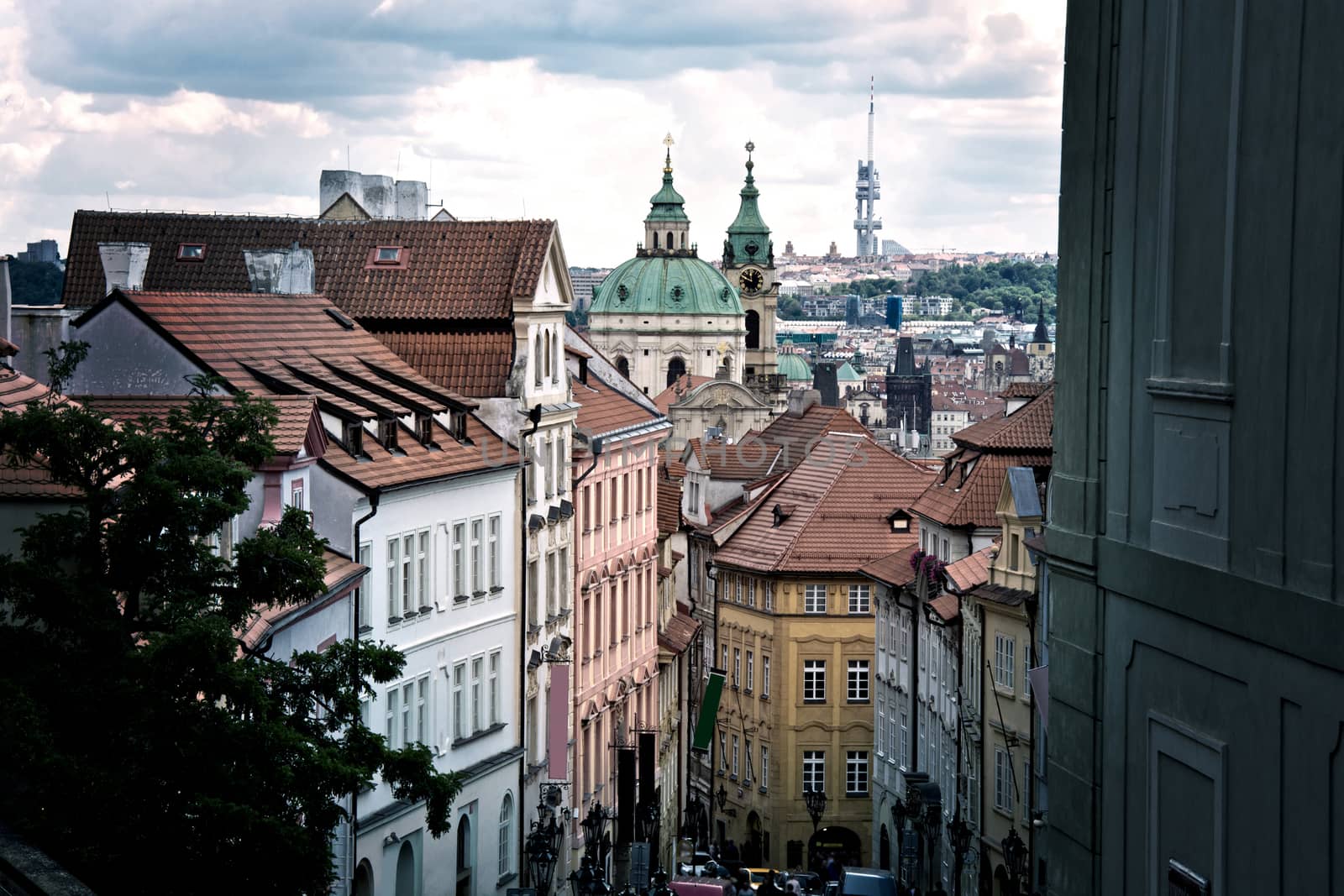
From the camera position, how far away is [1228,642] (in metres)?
9.71

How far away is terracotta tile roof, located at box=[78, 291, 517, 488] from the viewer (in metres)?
30.7

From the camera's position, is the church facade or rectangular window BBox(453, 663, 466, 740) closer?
rectangular window BBox(453, 663, 466, 740)

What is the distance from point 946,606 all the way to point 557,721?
9.63 m

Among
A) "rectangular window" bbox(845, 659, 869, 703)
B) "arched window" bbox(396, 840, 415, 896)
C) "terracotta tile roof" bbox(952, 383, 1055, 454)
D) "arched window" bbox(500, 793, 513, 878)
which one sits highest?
"terracotta tile roof" bbox(952, 383, 1055, 454)

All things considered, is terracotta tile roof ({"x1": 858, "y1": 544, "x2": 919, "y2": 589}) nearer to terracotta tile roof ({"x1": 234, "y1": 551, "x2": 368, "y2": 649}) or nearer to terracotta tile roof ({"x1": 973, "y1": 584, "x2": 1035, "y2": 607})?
terracotta tile roof ({"x1": 973, "y1": 584, "x2": 1035, "y2": 607})

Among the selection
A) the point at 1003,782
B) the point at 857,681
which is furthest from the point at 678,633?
the point at 1003,782

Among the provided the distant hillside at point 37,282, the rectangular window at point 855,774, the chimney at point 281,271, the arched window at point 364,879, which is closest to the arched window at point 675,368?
the rectangular window at point 855,774

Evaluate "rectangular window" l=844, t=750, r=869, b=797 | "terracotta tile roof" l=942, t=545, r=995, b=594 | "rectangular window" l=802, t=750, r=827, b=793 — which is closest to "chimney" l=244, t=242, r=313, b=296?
"terracotta tile roof" l=942, t=545, r=995, b=594

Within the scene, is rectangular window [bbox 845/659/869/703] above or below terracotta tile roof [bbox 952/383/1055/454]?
below

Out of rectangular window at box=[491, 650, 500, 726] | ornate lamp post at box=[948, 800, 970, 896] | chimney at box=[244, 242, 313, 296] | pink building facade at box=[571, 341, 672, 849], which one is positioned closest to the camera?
rectangular window at box=[491, 650, 500, 726]

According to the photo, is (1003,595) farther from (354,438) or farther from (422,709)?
(354,438)

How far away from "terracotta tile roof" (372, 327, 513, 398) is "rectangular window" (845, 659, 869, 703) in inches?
1181

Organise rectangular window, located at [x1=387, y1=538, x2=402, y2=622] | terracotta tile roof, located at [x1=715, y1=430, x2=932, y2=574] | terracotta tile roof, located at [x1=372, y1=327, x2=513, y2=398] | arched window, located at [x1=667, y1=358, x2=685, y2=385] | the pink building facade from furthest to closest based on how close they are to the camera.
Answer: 1. arched window, located at [x1=667, y1=358, x2=685, y2=385]
2. terracotta tile roof, located at [x1=715, y1=430, x2=932, y2=574]
3. the pink building facade
4. terracotta tile roof, located at [x1=372, y1=327, x2=513, y2=398]
5. rectangular window, located at [x1=387, y1=538, x2=402, y2=622]

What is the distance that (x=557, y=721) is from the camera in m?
42.1
